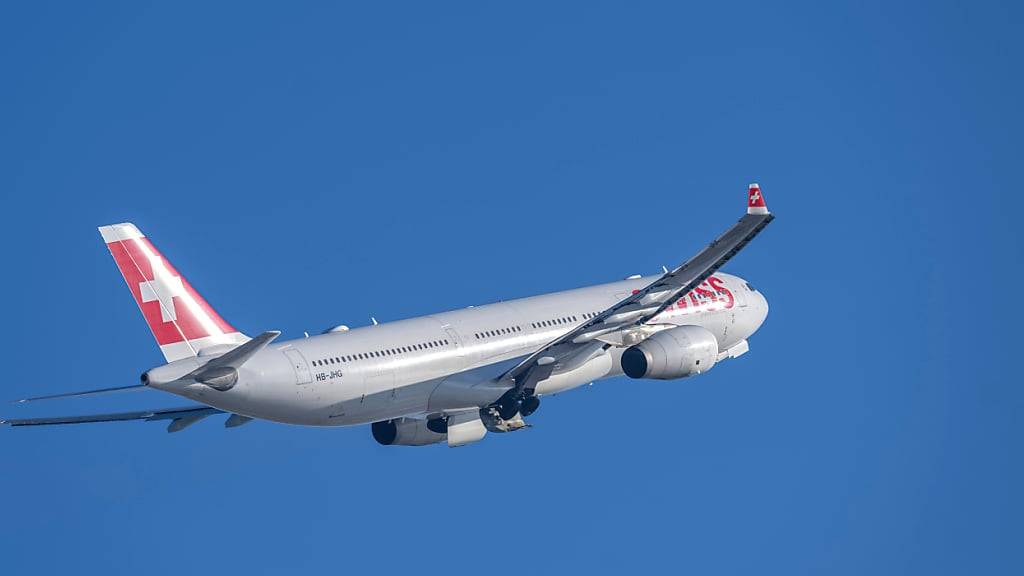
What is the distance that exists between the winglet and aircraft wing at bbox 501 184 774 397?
1.24m

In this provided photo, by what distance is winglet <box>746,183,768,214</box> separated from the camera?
58.8 metres

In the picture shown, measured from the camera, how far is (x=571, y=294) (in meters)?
72.5

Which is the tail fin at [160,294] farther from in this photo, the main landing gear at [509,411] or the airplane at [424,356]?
the main landing gear at [509,411]

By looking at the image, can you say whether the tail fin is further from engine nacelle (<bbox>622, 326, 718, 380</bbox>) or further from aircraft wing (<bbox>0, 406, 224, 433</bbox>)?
engine nacelle (<bbox>622, 326, 718, 380</bbox>)

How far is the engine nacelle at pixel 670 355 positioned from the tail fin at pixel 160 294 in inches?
565

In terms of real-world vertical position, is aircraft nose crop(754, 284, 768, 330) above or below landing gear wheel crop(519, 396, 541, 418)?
above

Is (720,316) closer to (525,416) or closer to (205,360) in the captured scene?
(525,416)

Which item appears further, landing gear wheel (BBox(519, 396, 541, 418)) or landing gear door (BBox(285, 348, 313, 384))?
landing gear wheel (BBox(519, 396, 541, 418))

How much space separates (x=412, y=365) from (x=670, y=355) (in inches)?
355

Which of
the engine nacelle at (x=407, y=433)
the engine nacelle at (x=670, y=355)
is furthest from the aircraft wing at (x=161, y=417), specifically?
the engine nacelle at (x=670, y=355)

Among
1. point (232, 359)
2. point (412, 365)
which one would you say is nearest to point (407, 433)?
point (412, 365)

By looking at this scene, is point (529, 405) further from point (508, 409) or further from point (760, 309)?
point (760, 309)

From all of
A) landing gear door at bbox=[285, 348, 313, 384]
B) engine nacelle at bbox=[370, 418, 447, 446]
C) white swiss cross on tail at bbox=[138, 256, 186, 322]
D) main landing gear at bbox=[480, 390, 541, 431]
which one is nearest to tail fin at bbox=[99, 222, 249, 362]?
white swiss cross on tail at bbox=[138, 256, 186, 322]

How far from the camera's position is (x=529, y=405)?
6681 cm
